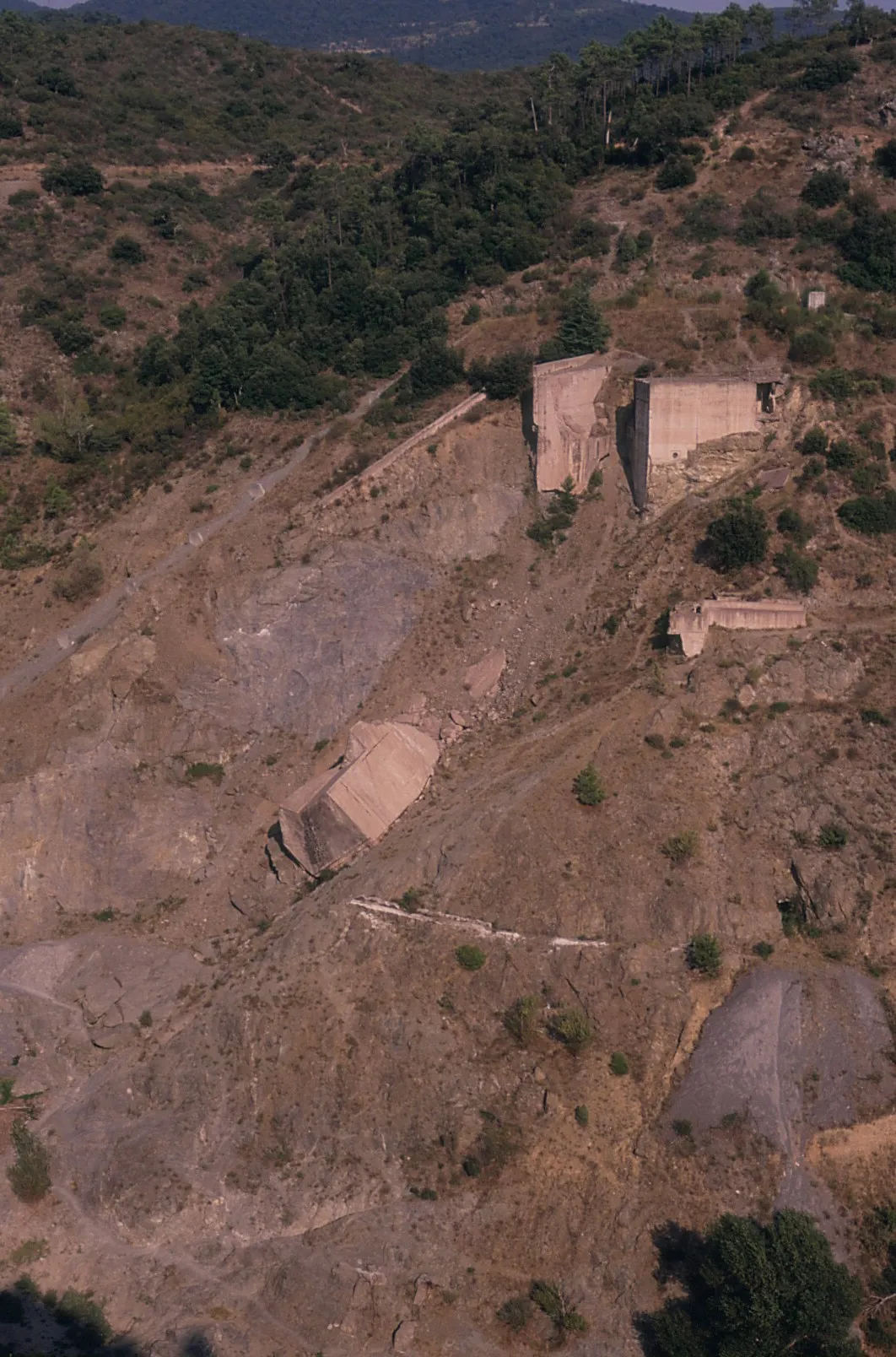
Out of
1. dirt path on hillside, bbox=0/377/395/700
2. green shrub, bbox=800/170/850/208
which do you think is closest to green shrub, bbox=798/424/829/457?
green shrub, bbox=800/170/850/208

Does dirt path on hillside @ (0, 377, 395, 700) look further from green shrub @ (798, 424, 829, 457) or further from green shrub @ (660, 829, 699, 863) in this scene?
green shrub @ (660, 829, 699, 863)

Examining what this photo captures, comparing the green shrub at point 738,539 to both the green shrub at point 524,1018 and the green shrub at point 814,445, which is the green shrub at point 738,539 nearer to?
the green shrub at point 814,445

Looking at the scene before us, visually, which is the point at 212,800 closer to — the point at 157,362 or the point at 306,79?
the point at 157,362

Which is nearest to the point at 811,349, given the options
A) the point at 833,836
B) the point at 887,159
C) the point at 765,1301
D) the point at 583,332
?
the point at 583,332

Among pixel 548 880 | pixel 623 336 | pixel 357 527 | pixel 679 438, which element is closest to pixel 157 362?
pixel 357 527

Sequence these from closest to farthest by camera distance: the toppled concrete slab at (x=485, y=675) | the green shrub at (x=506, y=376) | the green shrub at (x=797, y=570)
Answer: the green shrub at (x=797, y=570) < the toppled concrete slab at (x=485, y=675) < the green shrub at (x=506, y=376)

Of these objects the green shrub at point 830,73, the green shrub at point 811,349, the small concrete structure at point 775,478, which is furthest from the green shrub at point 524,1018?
the green shrub at point 830,73
